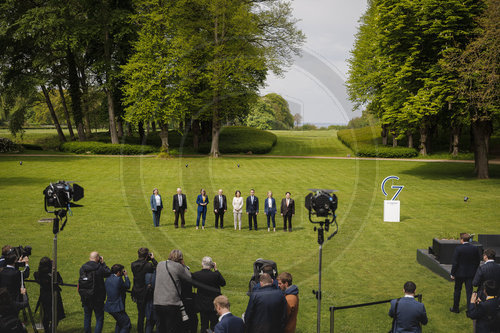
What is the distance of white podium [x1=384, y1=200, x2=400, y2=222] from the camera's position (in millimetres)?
21578

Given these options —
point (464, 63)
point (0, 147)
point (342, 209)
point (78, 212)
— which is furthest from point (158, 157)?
point (464, 63)

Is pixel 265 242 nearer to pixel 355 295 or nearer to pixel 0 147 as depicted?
pixel 355 295

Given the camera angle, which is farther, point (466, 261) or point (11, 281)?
point (466, 261)

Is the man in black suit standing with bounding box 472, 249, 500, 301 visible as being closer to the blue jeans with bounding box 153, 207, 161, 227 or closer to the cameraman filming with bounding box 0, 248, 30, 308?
the cameraman filming with bounding box 0, 248, 30, 308

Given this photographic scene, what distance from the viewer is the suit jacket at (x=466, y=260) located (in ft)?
35.1

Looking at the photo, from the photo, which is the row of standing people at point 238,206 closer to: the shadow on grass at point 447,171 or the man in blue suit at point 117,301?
the man in blue suit at point 117,301

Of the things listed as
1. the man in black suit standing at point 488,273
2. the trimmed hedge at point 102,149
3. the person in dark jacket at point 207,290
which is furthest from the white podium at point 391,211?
the trimmed hedge at point 102,149

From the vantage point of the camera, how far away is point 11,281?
8.78 meters

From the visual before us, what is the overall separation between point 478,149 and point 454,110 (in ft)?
16.1

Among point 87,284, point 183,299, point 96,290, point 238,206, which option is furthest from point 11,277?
point 238,206

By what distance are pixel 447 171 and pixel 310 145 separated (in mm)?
35666

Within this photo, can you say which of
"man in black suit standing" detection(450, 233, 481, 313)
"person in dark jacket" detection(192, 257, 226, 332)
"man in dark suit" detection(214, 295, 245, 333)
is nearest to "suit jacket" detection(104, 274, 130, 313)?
"person in dark jacket" detection(192, 257, 226, 332)

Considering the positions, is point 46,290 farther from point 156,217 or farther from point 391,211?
point 391,211

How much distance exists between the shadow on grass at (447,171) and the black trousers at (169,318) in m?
34.2
